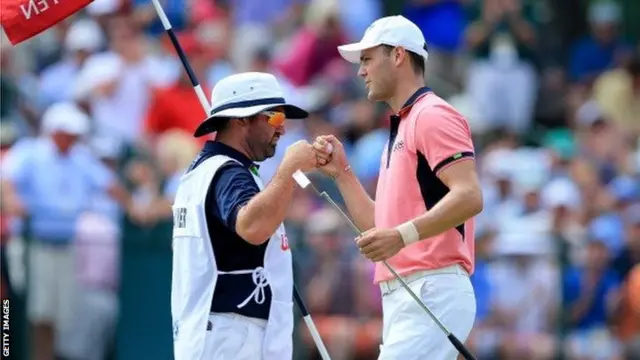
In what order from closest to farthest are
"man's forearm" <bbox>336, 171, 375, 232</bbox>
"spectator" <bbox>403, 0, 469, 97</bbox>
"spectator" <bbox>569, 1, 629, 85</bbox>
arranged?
"man's forearm" <bbox>336, 171, 375, 232</bbox> < "spectator" <bbox>403, 0, 469, 97</bbox> < "spectator" <bbox>569, 1, 629, 85</bbox>

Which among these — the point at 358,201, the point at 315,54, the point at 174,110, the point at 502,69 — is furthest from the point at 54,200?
the point at 358,201

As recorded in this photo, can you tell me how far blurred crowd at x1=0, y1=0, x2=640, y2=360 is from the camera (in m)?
14.5

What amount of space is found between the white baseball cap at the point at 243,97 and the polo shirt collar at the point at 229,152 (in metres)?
0.11

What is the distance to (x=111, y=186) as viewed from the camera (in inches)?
596

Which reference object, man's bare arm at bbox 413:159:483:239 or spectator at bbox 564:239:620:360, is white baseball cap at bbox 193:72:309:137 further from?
spectator at bbox 564:239:620:360

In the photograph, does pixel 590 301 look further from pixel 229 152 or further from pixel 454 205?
pixel 454 205

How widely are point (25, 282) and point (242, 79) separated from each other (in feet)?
19.2

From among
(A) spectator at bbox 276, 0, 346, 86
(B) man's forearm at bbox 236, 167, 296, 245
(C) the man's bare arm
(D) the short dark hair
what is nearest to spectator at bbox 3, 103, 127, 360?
(A) spectator at bbox 276, 0, 346, 86

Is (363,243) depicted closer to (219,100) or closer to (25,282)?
(219,100)

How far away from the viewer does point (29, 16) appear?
9625 millimetres

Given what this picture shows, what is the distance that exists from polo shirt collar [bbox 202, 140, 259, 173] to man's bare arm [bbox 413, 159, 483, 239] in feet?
3.22

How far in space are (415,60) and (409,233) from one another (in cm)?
108

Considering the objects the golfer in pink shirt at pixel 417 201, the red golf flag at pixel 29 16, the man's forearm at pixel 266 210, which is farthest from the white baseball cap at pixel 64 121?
the man's forearm at pixel 266 210

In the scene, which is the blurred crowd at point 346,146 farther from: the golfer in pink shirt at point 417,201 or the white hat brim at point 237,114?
the golfer in pink shirt at point 417,201
